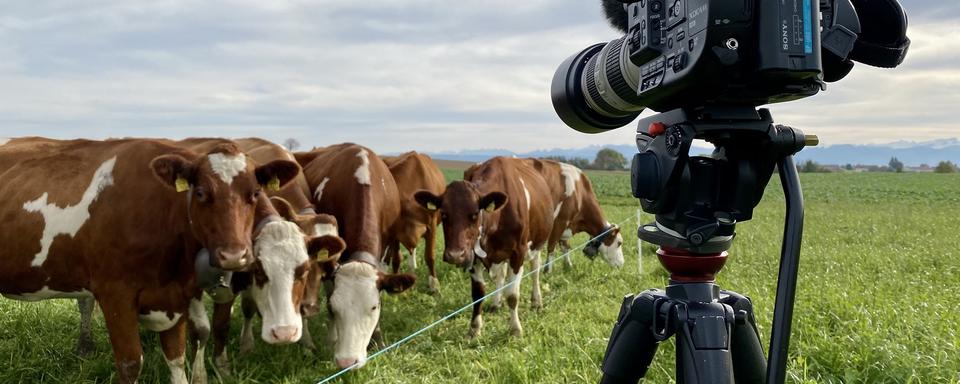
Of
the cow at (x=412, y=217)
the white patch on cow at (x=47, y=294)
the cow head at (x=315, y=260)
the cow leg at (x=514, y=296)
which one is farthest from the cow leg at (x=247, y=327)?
the cow leg at (x=514, y=296)

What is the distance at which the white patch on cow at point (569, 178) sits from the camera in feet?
28.5

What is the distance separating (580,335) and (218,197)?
2756mm

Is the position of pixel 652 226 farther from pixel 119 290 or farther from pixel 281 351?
pixel 281 351

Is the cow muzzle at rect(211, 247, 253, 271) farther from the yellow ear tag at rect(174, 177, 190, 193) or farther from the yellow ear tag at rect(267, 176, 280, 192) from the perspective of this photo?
the yellow ear tag at rect(267, 176, 280, 192)

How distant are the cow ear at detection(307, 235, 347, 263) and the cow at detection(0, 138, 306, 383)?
626 millimetres

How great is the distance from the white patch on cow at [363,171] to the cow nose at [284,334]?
205 cm

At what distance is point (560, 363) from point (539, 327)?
59.8 inches

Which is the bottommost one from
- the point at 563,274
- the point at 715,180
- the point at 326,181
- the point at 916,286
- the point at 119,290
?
the point at 563,274

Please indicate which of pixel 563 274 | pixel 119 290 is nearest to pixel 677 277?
pixel 119 290

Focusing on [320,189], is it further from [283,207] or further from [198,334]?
[198,334]

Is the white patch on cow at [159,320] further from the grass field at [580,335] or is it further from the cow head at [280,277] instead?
the grass field at [580,335]

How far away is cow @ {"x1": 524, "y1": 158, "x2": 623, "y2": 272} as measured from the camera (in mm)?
8398

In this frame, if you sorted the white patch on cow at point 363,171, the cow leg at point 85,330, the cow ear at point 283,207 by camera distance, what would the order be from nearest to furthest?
the cow leg at point 85,330 < the cow ear at point 283,207 < the white patch on cow at point 363,171

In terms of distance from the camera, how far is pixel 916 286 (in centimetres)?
588
